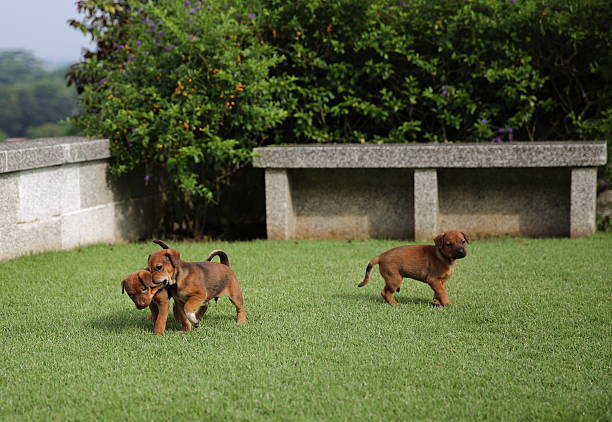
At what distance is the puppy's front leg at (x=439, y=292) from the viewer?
6.21 meters

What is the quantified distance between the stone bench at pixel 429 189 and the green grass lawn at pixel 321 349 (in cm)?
Result: 175

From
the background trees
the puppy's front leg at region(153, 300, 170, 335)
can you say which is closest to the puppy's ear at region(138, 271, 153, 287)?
the puppy's front leg at region(153, 300, 170, 335)

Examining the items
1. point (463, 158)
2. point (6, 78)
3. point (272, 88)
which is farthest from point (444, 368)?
point (6, 78)

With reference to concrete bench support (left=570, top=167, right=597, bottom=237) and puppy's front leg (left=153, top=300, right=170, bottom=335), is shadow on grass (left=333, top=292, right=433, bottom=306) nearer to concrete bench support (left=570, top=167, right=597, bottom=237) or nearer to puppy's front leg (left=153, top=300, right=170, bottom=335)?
puppy's front leg (left=153, top=300, right=170, bottom=335)

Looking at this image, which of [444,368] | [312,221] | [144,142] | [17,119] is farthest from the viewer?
[17,119]

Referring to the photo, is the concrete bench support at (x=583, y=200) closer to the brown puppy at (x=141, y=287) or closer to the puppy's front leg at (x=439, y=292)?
the puppy's front leg at (x=439, y=292)

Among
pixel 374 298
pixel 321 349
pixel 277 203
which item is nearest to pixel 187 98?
pixel 277 203

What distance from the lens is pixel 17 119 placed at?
46.4 meters

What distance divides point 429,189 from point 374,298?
322cm

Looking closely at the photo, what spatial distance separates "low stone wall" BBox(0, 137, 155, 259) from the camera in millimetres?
8359

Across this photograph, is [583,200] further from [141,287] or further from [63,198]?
[141,287]

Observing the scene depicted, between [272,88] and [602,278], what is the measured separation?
460 cm

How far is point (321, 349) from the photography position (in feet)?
17.0

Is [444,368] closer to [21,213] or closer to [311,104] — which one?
[21,213]
